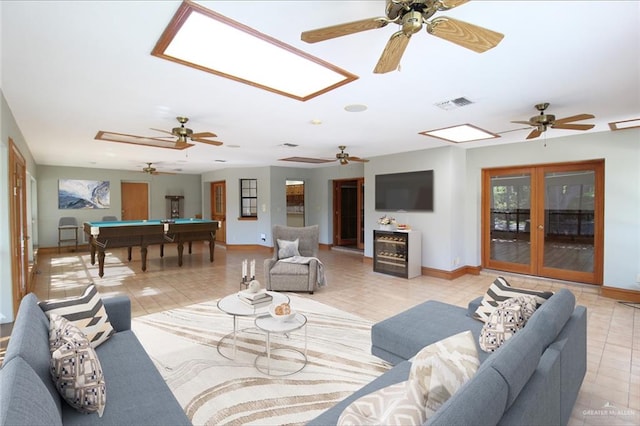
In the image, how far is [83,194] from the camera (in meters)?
8.88

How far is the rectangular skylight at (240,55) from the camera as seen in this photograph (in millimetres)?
1825

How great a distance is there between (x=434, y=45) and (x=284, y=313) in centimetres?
222

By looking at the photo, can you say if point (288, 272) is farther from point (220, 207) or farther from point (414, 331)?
point (220, 207)

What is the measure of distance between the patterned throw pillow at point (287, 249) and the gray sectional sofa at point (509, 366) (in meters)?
2.66

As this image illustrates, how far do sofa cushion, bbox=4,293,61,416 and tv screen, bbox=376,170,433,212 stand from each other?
552 centimetres

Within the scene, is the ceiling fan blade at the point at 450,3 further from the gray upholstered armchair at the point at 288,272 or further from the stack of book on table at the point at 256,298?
the gray upholstered armchair at the point at 288,272

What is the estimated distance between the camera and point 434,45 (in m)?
2.05

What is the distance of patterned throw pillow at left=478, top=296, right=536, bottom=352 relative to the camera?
6.24 feet

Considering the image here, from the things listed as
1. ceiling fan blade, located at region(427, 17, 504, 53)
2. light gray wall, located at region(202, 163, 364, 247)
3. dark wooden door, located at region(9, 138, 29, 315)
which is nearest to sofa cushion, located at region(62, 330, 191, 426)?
ceiling fan blade, located at region(427, 17, 504, 53)

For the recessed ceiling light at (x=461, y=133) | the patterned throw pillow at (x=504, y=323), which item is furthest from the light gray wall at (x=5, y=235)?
the recessed ceiling light at (x=461, y=133)

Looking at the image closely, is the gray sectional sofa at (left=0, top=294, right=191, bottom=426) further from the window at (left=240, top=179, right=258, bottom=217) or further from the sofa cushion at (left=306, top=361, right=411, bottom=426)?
the window at (left=240, top=179, right=258, bottom=217)

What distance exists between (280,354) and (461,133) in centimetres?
380

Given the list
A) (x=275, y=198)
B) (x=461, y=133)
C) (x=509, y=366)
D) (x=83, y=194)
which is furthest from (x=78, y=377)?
(x=83, y=194)

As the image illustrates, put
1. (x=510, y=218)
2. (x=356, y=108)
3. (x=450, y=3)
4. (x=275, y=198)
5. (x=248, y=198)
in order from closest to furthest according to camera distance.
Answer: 1. (x=450, y=3)
2. (x=356, y=108)
3. (x=510, y=218)
4. (x=275, y=198)
5. (x=248, y=198)
